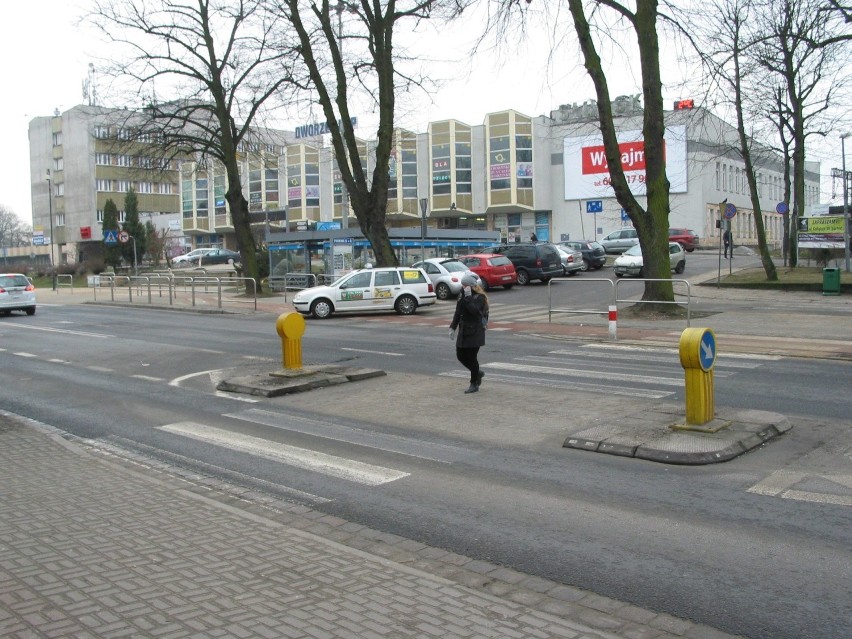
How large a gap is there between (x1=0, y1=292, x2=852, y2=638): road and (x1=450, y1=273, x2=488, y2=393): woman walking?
550mm

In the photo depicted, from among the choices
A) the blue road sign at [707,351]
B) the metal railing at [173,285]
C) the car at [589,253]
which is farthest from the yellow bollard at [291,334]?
the car at [589,253]

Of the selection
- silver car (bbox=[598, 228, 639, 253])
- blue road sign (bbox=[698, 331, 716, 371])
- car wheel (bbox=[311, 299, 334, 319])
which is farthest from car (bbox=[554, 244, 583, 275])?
blue road sign (bbox=[698, 331, 716, 371])

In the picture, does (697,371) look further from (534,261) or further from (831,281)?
(534,261)

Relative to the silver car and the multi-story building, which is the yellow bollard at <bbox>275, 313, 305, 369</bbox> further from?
the silver car

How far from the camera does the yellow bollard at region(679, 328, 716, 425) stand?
8.51 meters

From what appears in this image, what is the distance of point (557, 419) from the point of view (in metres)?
9.71

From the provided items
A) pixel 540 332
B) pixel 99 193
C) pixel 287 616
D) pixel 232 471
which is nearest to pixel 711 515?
pixel 287 616

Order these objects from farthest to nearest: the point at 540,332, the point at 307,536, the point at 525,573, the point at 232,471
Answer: the point at 540,332 → the point at 232,471 → the point at 307,536 → the point at 525,573

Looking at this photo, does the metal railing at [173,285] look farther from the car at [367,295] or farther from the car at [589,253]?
the car at [589,253]

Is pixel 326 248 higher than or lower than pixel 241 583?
higher

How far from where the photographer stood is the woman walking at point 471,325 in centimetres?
1164

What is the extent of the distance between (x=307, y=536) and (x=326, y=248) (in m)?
31.4

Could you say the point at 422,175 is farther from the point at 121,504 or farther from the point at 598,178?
the point at 121,504

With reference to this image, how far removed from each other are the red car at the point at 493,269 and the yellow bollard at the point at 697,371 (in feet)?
79.7
